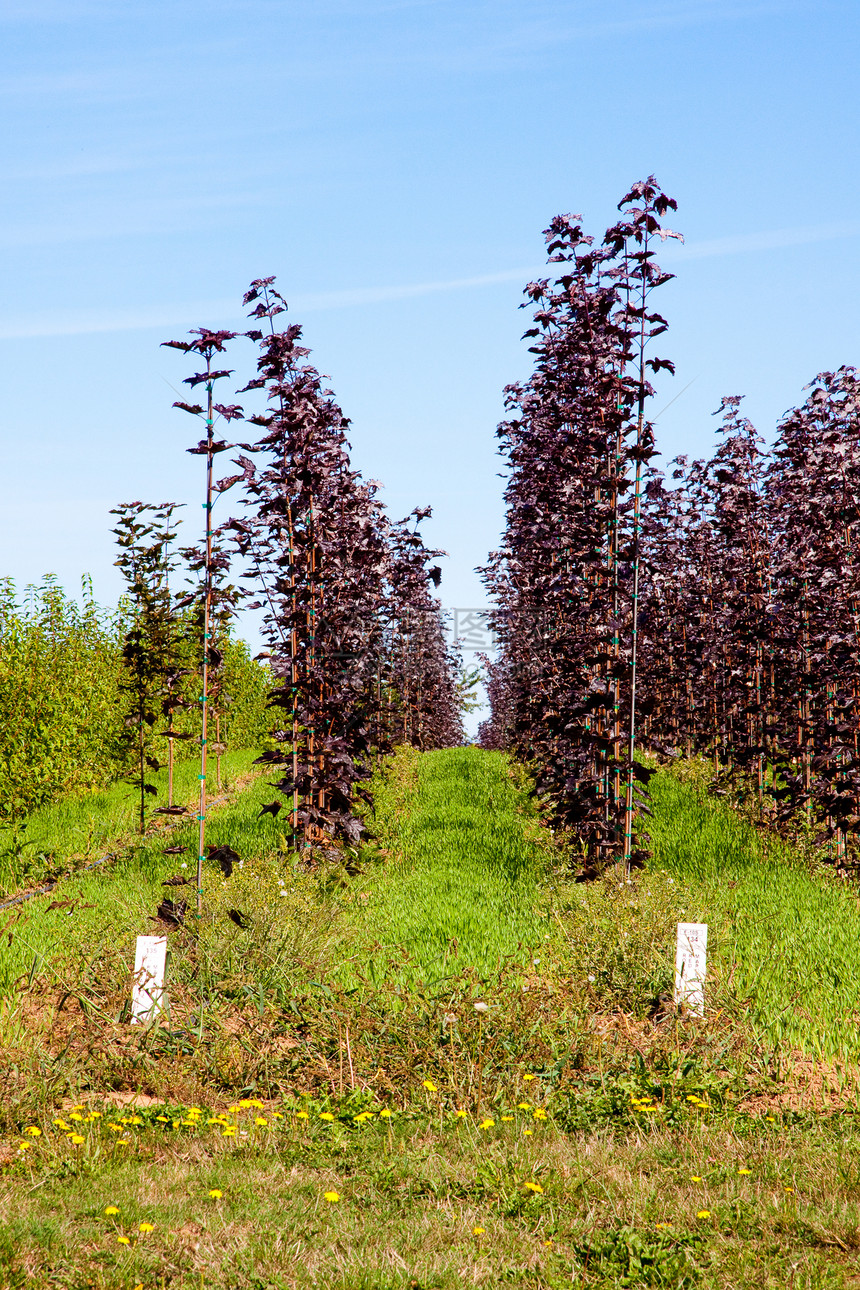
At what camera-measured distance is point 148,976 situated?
6.07 meters

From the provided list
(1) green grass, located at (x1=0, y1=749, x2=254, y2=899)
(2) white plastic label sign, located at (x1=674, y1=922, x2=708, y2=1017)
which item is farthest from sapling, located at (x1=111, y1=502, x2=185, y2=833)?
(2) white plastic label sign, located at (x1=674, y1=922, x2=708, y2=1017)

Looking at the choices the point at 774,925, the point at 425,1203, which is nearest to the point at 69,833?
the point at 774,925

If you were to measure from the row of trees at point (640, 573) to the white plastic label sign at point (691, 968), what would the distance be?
2545 mm

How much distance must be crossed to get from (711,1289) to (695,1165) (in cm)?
95

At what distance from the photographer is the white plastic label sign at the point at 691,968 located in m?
6.24

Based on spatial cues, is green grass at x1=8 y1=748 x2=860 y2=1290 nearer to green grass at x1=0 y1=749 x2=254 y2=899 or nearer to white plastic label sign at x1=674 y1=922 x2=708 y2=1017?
white plastic label sign at x1=674 y1=922 x2=708 y2=1017

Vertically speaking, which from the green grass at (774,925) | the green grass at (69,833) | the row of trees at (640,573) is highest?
the row of trees at (640,573)

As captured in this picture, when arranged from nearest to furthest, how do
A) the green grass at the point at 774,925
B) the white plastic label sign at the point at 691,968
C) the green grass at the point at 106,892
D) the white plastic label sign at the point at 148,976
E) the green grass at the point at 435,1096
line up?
the green grass at the point at 435,1096 < the white plastic label sign at the point at 148,976 < the white plastic label sign at the point at 691,968 < the green grass at the point at 774,925 < the green grass at the point at 106,892

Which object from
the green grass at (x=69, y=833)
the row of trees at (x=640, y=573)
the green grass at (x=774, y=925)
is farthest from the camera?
the green grass at (x=69, y=833)

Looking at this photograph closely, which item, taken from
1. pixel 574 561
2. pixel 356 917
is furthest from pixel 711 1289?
pixel 574 561

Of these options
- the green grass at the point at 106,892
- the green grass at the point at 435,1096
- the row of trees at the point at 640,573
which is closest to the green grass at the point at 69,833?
the green grass at the point at 106,892

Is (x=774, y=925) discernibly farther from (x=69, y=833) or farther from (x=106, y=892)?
(x=69, y=833)

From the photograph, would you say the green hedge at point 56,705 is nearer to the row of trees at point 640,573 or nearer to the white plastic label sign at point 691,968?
the row of trees at point 640,573

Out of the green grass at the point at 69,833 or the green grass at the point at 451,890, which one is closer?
the green grass at the point at 451,890
